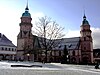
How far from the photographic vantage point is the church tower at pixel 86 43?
347 ft

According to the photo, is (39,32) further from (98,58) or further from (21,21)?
(98,58)

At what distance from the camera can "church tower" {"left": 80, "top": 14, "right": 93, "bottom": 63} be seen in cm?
10581

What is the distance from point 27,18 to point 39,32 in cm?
3243

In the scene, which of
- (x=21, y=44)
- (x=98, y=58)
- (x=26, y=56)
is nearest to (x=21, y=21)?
(x=21, y=44)

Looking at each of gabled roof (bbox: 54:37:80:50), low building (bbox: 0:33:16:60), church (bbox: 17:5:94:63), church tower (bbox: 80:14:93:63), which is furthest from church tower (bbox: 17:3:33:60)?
church tower (bbox: 80:14:93:63)

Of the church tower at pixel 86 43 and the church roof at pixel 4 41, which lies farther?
the church tower at pixel 86 43

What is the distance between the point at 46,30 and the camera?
64750mm

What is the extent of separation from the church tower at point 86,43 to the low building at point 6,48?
1375 inches

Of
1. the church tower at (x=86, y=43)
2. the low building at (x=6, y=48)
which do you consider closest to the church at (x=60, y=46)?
the church tower at (x=86, y=43)

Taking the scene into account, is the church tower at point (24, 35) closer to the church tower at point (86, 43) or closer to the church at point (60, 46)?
the church at point (60, 46)

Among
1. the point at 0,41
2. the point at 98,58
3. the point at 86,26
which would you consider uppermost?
the point at 86,26

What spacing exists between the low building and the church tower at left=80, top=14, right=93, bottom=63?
34924 mm

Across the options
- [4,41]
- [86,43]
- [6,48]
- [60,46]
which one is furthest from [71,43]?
[4,41]

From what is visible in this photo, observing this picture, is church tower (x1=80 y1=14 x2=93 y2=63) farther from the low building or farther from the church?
the low building
